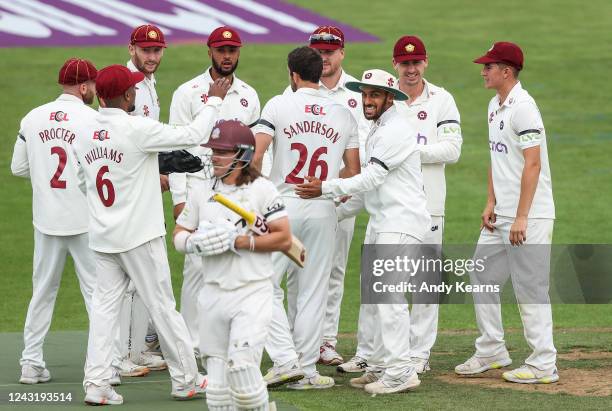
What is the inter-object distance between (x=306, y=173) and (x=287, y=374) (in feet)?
4.73

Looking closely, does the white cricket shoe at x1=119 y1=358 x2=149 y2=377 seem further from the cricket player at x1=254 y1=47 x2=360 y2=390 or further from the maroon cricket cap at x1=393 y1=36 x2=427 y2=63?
the maroon cricket cap at x1=393 y1=36 x2=427 y2=63

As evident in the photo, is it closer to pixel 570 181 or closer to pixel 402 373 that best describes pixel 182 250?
pixel 402 373

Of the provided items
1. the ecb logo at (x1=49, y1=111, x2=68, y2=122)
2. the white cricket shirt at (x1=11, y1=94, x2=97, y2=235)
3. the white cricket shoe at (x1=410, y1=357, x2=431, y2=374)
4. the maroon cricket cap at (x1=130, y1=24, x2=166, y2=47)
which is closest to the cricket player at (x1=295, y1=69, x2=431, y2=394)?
the white cricket shoe at (x1=410, y1=357, x2=431, y2=374)

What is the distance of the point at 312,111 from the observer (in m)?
8.66

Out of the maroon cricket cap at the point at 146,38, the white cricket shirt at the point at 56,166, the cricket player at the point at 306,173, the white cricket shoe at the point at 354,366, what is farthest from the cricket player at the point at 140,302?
the white cricket shoe at the point at 354,366

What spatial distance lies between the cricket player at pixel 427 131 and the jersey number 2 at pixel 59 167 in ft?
8.70

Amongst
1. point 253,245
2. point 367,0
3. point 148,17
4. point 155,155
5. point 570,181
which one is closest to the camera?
point 253,245

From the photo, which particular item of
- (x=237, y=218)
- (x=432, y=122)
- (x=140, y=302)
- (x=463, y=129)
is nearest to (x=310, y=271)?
(x=140, y=302)

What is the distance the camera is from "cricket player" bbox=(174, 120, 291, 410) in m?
6.84

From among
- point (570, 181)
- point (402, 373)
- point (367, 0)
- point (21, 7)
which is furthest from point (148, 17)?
point (402, 373)

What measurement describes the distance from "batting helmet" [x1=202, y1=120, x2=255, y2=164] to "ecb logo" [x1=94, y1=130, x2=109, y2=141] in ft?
4.03

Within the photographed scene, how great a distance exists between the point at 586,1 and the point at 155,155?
70.0 ft

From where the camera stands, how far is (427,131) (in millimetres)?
9586

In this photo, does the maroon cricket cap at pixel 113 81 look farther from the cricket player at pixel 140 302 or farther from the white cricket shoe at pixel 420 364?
the white cricket shoe at pixel 420 364
